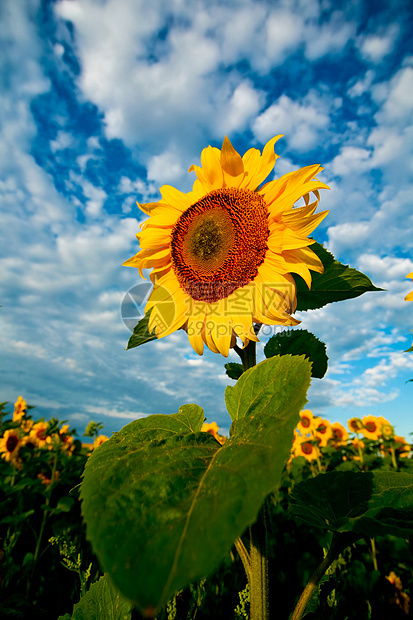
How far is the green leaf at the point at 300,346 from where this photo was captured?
1621 mm

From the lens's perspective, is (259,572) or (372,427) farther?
(372,427)

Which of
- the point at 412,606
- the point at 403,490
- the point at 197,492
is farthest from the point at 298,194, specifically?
the point at 412,606

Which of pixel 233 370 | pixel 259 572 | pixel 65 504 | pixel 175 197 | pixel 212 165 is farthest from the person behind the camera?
pixel 65 504

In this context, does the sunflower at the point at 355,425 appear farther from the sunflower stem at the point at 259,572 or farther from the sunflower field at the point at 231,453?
the sunflower stem at the point at 259,572

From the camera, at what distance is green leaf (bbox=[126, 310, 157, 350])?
1780mm

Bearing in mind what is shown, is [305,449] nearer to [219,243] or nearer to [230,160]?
[219,243]

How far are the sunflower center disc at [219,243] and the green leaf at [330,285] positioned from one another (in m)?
0.28

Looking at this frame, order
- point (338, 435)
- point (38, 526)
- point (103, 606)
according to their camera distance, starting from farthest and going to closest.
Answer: point (338, 435) → point (38, 526) → point (103, 606)

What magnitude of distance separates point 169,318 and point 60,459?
4924mm

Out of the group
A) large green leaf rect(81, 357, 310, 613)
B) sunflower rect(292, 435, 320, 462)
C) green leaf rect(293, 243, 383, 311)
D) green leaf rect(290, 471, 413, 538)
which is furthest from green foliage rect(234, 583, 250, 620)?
sunflower rect(292, 435, 320, 462)

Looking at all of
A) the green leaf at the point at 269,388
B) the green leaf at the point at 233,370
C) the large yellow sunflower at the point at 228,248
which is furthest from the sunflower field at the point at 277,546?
the large yellow sunflower at the point at 228,248

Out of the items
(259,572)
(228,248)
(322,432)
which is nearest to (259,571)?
(259,572)

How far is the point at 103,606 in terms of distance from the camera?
1.51 meters

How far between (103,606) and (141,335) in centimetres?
116
